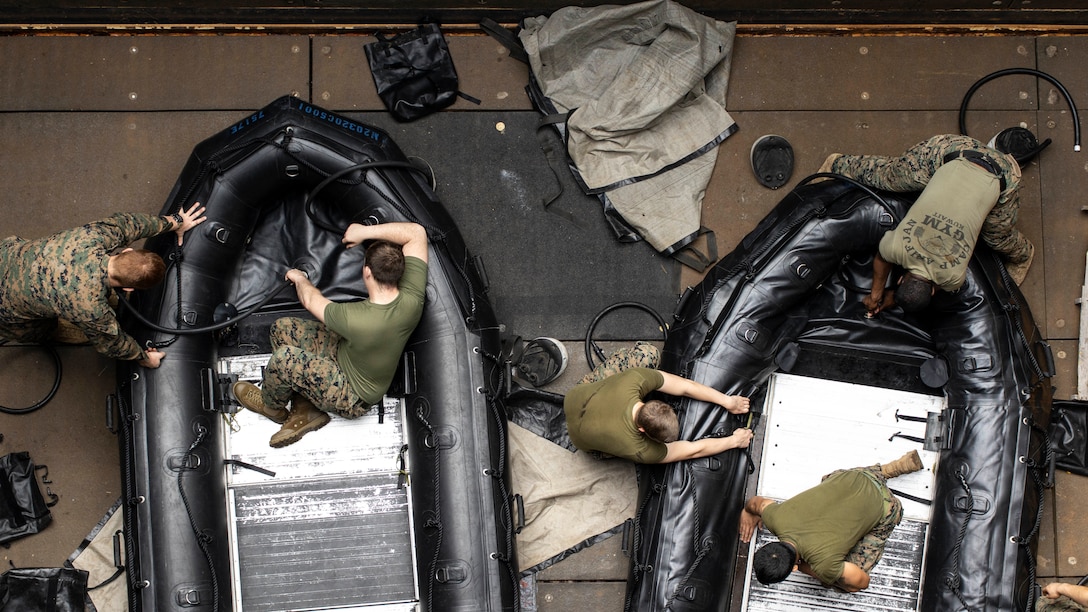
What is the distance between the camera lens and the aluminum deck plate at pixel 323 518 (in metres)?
4.08

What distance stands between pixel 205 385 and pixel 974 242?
3.44m

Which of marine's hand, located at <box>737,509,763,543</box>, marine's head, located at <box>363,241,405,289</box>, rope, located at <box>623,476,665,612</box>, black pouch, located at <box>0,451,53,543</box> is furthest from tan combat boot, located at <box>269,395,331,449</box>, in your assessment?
marine's hand, located at <box>737,509,763,543</box>

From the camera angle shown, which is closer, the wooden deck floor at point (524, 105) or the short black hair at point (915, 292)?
the short black hair at point (915, 292)

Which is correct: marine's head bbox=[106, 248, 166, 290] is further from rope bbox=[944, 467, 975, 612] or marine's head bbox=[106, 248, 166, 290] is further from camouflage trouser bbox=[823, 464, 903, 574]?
rope bbox=[944, 467, 975, 612]

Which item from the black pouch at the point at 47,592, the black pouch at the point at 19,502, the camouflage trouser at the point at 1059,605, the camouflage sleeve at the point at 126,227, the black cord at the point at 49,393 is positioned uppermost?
the camouflage sleeve at the point at 126,227

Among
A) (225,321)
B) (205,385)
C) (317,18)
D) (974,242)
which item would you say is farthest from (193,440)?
(974,242)

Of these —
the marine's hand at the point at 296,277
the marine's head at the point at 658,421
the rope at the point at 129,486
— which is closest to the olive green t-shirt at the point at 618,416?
the marine's head at the point at 658,421

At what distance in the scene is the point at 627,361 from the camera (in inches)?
163

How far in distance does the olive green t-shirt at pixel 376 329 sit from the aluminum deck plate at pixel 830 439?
1.76 meters

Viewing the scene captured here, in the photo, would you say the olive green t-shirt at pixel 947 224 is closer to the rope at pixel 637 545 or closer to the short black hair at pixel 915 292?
the short black hair at pixel 915 292

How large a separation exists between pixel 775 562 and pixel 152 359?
108 inches

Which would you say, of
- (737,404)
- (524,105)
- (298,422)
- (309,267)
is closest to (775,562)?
(737,404)

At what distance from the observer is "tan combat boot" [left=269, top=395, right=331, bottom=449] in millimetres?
4066

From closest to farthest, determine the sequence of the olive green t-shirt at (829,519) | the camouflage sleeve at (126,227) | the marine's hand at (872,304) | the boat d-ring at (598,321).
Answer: the olive green t-shirt at (829,519)
the camouflage sleeve at (126,227)
the marine's hand at (872,304)
the boat d-ring at (598,321)
